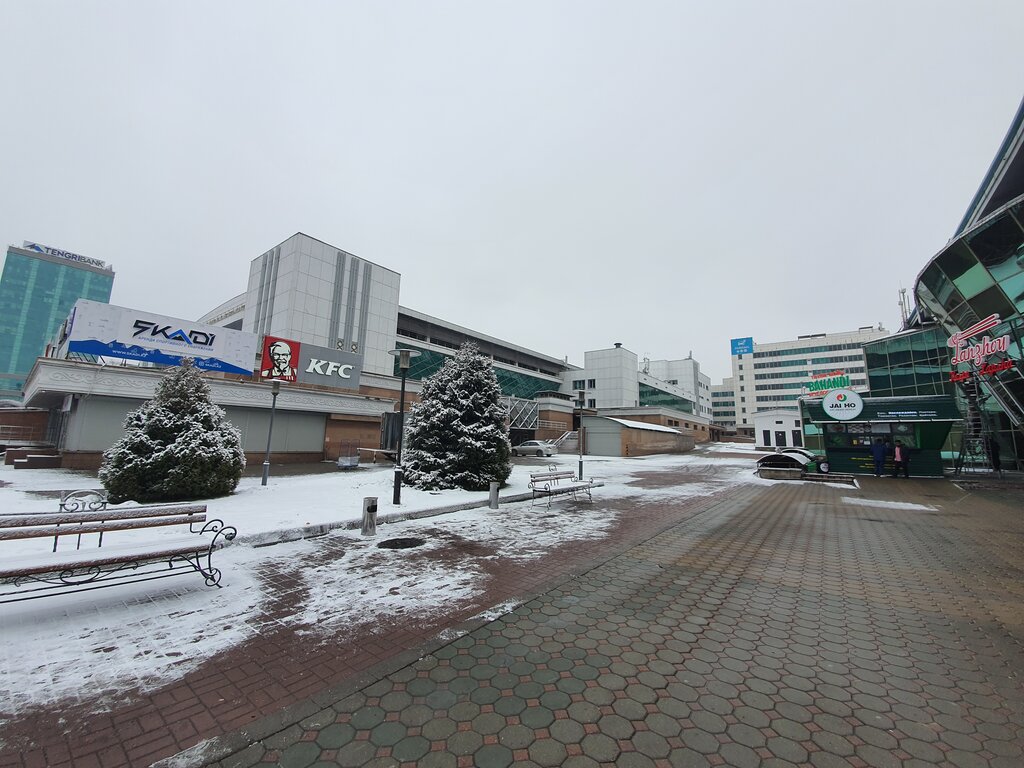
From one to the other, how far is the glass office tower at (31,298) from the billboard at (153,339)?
118494mm

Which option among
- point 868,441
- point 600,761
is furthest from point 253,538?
point 868,441

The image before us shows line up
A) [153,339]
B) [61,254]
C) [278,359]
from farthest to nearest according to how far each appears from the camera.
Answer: [61,254], [278,359], [153,339]

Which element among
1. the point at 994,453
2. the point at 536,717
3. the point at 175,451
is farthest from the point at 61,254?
the point at 994,453

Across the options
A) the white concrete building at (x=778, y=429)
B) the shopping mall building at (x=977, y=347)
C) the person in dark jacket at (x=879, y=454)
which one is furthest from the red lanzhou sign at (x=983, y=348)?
the white concrete building at (x=778, y=429)

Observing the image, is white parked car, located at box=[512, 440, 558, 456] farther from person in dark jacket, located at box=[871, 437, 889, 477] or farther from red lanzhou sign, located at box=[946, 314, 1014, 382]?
red lanzhou sign, located at box=[946, 314, 1014, 382]

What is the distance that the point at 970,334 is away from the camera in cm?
1872

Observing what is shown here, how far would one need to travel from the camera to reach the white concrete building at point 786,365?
85.9 meters

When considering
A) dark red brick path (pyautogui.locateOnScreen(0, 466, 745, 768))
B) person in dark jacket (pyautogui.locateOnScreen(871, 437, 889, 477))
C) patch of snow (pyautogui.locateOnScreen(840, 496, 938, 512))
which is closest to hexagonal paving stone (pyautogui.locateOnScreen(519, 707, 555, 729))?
Answer: dark red brick path (pyautogui.locateOnScreen(0, 466, 745, 768))

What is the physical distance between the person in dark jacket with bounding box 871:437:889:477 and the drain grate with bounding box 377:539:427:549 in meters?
24.2

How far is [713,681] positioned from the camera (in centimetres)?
339

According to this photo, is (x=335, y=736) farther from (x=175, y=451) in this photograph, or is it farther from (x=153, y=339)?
(x=153, y=339)

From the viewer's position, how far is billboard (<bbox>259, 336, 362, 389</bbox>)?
22.1m

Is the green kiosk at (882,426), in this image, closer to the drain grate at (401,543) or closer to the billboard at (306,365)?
the drain grate at (401,543)

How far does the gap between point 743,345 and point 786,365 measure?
10.3 m
